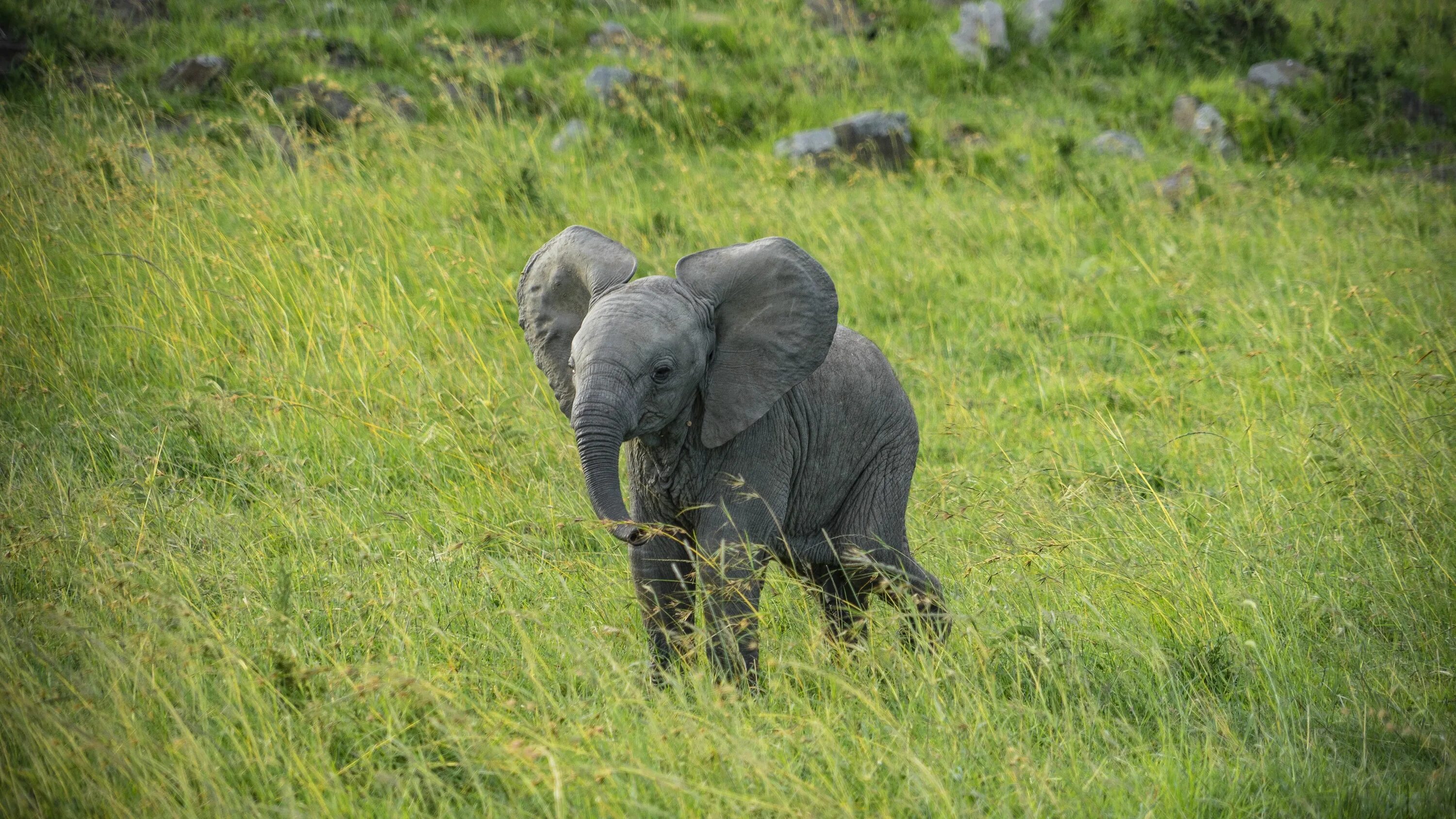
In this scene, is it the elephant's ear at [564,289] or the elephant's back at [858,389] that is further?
the elephant's back at [858,389]

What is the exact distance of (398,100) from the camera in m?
9.93

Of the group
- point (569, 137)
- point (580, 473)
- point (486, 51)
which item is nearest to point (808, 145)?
point (569, 137)

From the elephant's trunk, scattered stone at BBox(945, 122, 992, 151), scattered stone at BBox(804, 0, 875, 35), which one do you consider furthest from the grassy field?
scattered stone at BBox(804, 0, 875, 35)

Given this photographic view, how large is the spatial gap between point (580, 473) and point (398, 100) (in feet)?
18.0

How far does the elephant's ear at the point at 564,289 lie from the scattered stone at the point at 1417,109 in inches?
410

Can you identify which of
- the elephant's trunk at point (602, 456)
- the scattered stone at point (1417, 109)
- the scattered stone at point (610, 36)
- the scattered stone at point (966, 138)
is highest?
the elephant's trunk at point (602, 456)

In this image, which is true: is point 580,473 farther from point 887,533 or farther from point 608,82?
point 608,82

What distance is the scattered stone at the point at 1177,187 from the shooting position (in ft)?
31.7

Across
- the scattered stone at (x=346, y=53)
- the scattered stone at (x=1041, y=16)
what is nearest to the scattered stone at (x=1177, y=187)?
the scattered stone at (x=1041, y=16)

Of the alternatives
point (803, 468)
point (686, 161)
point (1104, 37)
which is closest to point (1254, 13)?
point (1104, 37)

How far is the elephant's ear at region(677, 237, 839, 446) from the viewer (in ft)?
12.0

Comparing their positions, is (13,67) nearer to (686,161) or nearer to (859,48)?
(686,161)

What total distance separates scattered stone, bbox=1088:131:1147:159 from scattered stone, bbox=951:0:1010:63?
2.04m

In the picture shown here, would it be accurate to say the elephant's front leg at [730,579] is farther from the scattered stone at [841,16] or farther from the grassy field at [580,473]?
the scattered stone at [841,16]
